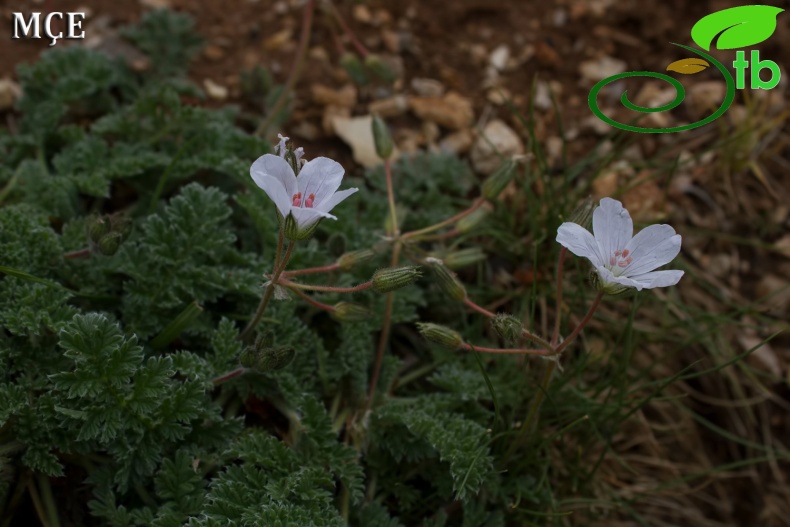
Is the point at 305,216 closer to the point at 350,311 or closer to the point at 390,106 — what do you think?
the point at 350,311

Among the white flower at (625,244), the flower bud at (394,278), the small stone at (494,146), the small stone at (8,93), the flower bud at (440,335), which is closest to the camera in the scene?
the white flower at (625,244)

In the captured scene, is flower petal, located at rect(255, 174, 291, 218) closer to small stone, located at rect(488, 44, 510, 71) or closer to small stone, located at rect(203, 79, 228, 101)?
small stone, located at rect(203, 79, 228, 101)

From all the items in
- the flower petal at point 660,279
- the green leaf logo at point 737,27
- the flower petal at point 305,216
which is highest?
the green leaf logo at point 737,27

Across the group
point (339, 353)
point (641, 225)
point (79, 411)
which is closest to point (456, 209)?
point (641, 225)

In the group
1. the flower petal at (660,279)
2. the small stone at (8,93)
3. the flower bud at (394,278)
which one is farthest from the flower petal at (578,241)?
the small stone at (8,93)

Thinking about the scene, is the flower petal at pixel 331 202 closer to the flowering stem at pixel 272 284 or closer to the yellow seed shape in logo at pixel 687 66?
the flowering stem at pixel 272 284

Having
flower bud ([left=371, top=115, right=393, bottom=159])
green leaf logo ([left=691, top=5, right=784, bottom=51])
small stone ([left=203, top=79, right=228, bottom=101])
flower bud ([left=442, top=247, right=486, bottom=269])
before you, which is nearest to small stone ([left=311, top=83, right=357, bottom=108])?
small stone ([left=203, top=79, right=228, bottom=101])
